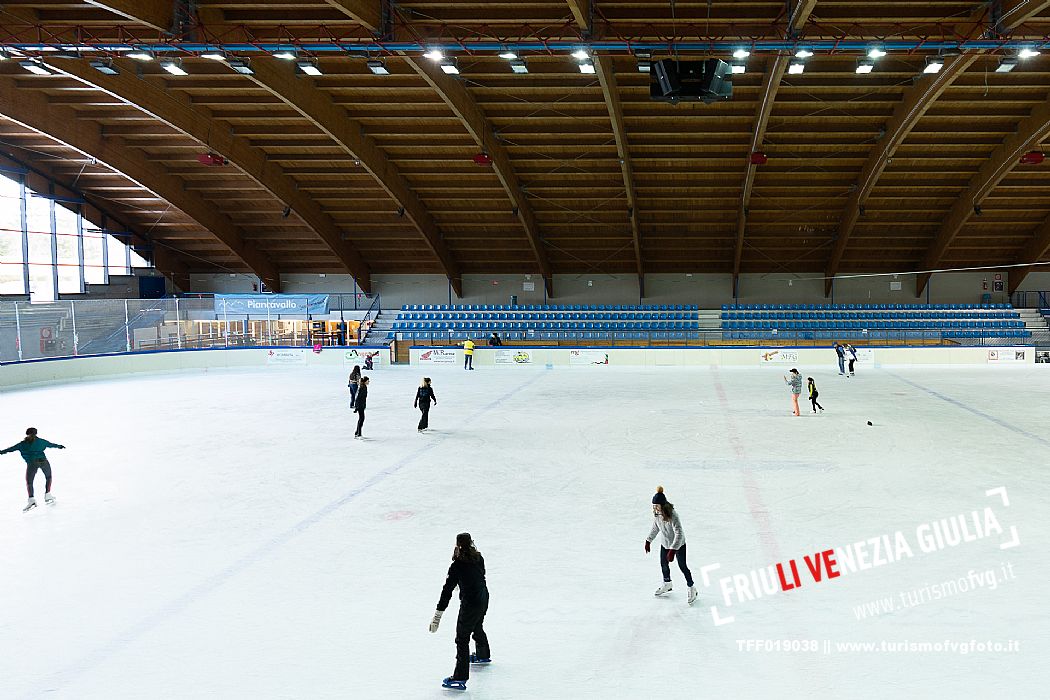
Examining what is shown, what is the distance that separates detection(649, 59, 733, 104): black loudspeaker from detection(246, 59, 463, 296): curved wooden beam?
13297 millimetres

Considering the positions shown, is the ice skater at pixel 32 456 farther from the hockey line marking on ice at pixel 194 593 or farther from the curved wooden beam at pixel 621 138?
the curved wooden beam at pixel 621 138

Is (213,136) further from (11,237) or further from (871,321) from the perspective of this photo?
(871,321)

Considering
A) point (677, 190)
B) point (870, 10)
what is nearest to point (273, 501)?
point (870, 10)

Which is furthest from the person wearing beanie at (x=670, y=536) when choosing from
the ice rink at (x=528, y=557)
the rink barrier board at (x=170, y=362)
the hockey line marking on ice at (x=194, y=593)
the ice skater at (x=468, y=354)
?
the rink barrier board at (x=170, y=362)

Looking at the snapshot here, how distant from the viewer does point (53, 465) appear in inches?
580

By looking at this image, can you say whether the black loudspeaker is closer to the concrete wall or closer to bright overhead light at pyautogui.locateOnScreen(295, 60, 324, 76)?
bright overhead light at pyautogui.locateOnScreen(295, 60, 324, 76)

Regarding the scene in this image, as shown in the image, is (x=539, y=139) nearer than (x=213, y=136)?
No

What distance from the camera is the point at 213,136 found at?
3083cm

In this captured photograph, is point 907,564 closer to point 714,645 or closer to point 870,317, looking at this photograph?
point 714,645

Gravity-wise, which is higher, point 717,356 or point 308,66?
point 308,66

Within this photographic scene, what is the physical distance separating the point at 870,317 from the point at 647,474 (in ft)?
105

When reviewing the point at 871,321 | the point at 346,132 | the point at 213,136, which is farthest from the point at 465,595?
the point at 871,321

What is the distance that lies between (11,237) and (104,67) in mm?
19017

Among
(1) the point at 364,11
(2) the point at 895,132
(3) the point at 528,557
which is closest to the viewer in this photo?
(3) the point at 528,557
